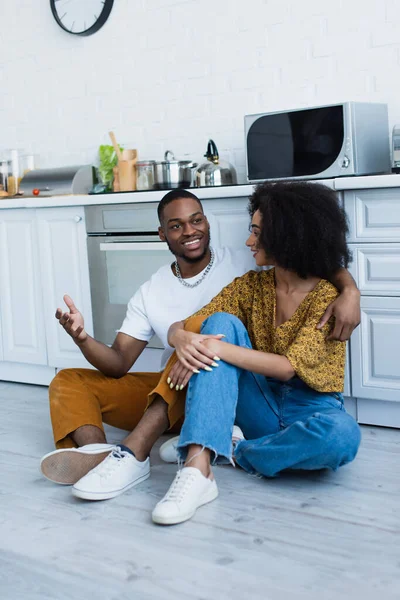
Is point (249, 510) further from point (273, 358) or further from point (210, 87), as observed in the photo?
point (210, 87)

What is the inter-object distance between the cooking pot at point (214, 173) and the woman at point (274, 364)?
2.29 feet

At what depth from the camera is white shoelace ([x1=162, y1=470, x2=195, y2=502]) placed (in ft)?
6.56

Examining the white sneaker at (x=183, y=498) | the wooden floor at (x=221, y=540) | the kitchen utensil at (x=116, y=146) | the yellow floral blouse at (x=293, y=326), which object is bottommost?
the wooden floor at (x=221, y=540)

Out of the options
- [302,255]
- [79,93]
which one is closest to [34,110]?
[79,93]

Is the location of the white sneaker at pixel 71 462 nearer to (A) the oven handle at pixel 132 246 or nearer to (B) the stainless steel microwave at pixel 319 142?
(A) the oven handle at pixel 132 246

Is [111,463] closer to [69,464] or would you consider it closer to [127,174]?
[69,464]

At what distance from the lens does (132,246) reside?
318 centimetres

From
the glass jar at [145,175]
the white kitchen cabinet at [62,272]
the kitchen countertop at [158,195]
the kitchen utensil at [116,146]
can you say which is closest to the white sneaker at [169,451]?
the kitchen countertop at [158,195]

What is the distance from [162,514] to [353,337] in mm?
1013

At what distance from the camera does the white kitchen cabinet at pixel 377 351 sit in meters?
2.62

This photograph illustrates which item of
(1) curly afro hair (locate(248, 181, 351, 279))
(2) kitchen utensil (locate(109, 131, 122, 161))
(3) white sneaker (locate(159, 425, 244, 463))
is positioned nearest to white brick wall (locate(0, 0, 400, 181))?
(2) kitchen utensil (locate(109, 131, 122, 161))

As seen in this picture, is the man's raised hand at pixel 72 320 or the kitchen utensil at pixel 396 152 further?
the kitchen utensil at pixel 396 152

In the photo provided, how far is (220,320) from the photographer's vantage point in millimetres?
2213

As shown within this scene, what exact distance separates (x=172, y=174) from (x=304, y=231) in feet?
3.88
